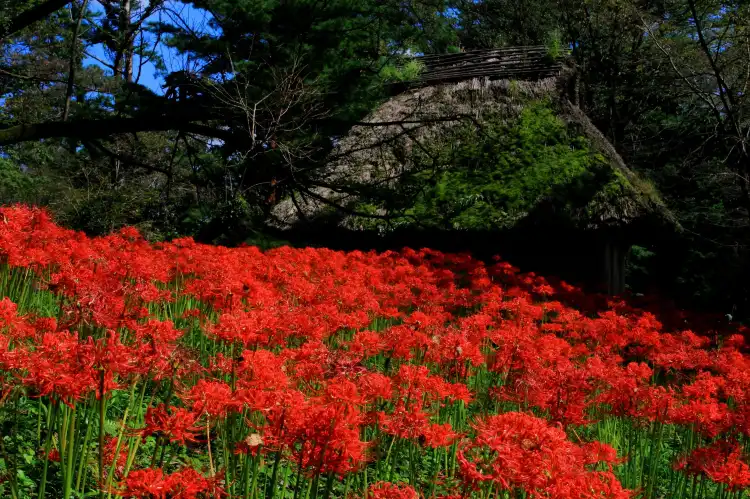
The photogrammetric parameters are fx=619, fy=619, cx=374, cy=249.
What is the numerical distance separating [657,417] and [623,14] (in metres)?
20.4

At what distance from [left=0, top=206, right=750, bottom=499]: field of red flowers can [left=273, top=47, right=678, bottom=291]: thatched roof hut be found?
136 inches

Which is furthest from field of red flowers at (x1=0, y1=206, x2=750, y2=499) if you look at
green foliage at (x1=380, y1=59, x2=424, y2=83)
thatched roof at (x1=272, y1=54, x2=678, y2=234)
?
green foliage at (x1=380, y1=59, x2=424, y2=83)

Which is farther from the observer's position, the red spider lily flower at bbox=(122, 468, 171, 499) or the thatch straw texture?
the thatch straw texture

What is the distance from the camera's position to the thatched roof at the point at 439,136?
1027cm

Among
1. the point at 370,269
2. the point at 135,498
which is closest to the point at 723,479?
the point at 135,498

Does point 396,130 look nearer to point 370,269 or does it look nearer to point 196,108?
point 196,108

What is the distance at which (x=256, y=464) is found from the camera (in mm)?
2207

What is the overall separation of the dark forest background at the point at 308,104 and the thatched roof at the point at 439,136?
1.70 ft

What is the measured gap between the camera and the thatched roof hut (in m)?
9.89

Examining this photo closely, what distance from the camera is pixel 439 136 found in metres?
12.4

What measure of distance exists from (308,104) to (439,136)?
292cm

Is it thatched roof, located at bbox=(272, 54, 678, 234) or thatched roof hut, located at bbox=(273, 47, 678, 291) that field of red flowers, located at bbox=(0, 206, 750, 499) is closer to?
thatched roof hut, located at bbox=(273, 47, 678, 291)

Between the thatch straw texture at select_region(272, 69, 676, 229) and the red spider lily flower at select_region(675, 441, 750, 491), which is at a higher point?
the thatch straw texture at select_region(272, 69, 676, 229)

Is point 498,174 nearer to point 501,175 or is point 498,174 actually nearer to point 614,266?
point 501,175
